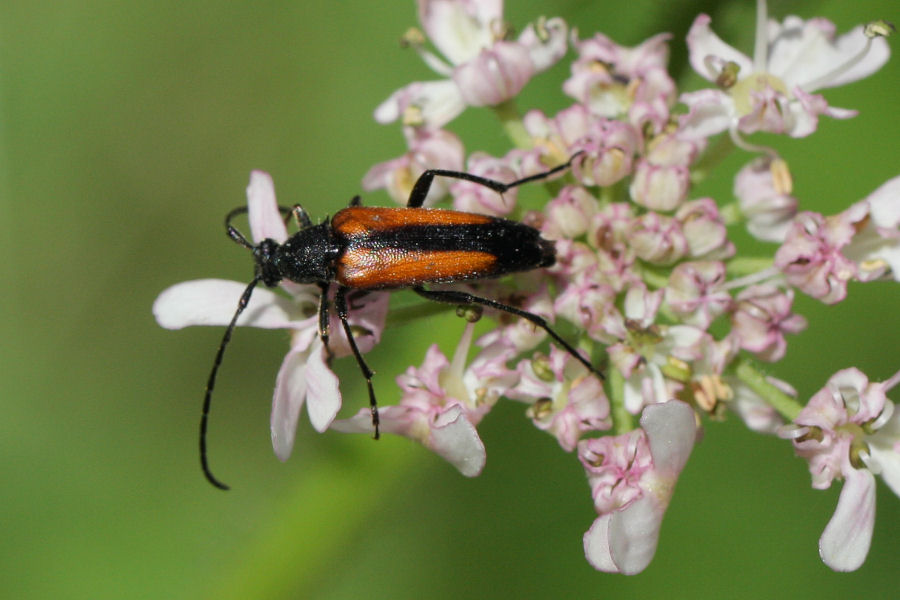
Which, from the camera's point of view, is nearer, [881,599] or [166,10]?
[881,599]

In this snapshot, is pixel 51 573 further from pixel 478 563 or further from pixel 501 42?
pixel 501 42

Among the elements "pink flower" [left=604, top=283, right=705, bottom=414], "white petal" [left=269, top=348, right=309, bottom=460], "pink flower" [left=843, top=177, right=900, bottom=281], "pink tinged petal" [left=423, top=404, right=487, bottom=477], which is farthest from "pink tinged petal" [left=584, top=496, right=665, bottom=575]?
"pink flower" [left=843, top=177, right=900, bottom=281]

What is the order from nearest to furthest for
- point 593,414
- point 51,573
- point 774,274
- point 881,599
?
point 593,414 < point 774,274 < point 881,599 < point 51,573

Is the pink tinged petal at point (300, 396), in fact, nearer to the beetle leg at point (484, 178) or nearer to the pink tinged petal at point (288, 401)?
the pink tinged petal at point (288, 401)

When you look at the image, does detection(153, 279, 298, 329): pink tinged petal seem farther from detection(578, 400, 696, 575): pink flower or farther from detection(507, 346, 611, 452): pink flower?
detection(578, 400, 696, 575): pink flower

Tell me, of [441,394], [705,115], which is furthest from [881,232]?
[441,394]

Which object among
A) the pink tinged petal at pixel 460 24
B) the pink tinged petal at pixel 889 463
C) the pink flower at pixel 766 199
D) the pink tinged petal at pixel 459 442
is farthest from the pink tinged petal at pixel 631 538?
the pink tinged petal at pixel 460 24

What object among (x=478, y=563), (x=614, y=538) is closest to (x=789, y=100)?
(x=614, y=538)
